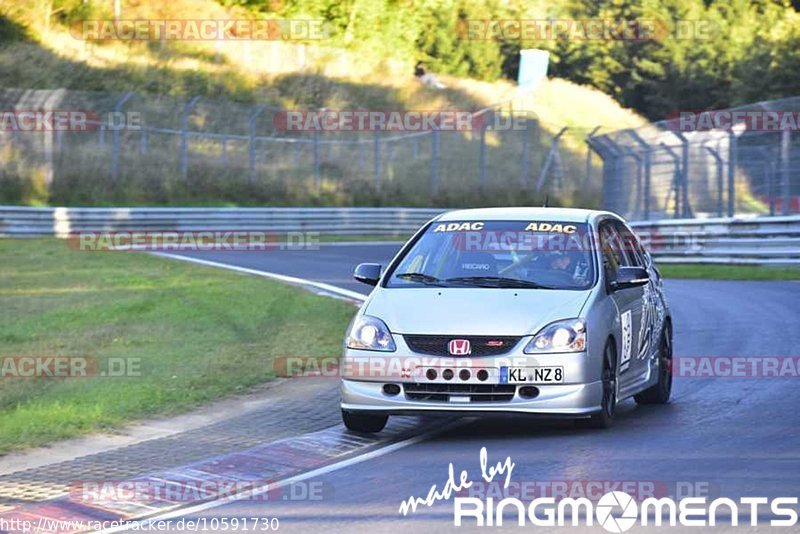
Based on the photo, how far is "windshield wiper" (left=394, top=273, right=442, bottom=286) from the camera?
412 inches

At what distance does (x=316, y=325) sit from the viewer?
663 inches

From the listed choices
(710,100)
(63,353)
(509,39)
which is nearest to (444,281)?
(63,353)

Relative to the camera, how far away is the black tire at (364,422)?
9.98 m

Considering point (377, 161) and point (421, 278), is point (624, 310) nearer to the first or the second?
point (421, 278)

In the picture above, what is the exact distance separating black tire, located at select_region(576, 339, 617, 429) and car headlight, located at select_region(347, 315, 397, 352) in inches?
58.7

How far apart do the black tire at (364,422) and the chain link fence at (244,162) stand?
91.2 ft

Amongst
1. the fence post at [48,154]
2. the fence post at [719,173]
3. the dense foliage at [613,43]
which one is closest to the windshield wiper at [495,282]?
the fence post at [719,173]

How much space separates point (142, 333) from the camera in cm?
1603

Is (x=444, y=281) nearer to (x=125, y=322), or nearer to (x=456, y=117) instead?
(x=125, y=322)

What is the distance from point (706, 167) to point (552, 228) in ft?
65.2

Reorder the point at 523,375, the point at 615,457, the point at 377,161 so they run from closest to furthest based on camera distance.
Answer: the point at 615,457 < the point at 523,375 < the point at 377,161

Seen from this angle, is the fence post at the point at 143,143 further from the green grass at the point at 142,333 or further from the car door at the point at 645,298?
the car door at the point at 645,298

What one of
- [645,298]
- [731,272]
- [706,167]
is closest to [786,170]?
[731,272]

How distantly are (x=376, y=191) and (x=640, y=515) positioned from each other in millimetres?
40470
